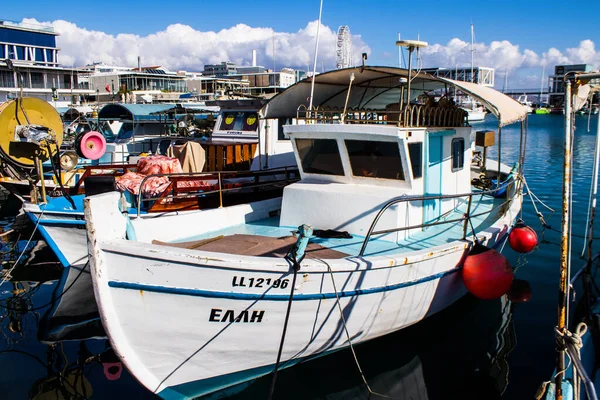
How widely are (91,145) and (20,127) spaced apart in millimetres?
1919

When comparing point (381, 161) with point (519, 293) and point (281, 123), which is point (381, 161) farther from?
point (281, 123)

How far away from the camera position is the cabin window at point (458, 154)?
9773 mm

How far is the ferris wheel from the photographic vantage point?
11.6m

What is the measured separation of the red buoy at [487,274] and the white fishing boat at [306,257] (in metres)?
0.11

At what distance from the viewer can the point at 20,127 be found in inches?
476

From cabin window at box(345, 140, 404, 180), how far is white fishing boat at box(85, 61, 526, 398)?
0.06ft

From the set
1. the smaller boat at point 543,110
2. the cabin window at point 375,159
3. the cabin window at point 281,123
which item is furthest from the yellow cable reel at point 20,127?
the smaller boat at point 543,110

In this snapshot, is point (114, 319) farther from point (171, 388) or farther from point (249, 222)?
point (249, 222)

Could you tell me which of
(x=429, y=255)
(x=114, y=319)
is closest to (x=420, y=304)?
(x=429, y=255)

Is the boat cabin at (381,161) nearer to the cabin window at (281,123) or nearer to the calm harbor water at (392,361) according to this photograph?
the calm harbor water at (392,361)

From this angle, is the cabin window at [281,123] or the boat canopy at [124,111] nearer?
the cabin window at [281,123]

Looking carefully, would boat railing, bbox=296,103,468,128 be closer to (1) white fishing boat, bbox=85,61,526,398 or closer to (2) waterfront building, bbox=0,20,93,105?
(1) white fishing boat, bbox=85,61,526,398

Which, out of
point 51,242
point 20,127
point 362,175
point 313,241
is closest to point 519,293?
point 362,175

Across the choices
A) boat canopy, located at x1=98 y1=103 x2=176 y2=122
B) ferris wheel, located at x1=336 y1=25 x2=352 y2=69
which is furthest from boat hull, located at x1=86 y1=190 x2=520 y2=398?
boat canopy, located at x1=98 y1=103 x2=176 y2=122
